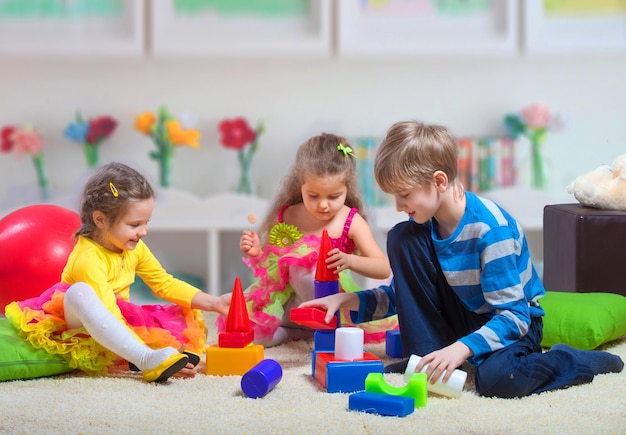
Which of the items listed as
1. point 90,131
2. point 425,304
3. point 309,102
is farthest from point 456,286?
point 90,131

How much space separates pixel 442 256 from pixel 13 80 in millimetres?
2467

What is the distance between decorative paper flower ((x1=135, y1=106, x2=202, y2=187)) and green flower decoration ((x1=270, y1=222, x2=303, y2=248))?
4.54 feet

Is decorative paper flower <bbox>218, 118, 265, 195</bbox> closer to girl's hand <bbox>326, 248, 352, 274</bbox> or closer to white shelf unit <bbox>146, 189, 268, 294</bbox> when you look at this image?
white shelf unit <bbox>146, 189, 268, 294</bbox>

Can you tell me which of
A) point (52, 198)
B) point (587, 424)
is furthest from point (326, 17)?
point (587, 424)

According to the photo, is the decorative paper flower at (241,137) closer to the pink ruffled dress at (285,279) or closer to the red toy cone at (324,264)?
the pink ruffled dress at (285,279)

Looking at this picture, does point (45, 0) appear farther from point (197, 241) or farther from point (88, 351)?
point (88, 351)

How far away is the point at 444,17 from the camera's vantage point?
3342 mm

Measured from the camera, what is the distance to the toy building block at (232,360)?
1.64 metres

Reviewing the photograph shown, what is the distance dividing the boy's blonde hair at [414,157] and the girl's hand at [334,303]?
9.2 inches

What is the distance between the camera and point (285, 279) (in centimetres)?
196

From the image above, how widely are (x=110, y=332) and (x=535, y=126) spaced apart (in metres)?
2.21

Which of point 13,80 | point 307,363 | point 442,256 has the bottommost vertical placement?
point 307,363

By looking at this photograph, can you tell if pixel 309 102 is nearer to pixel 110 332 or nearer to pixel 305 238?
pixel 305 238

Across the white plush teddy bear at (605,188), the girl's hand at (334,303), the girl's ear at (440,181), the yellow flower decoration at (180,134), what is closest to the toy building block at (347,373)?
the girl's hand at (334,303)
